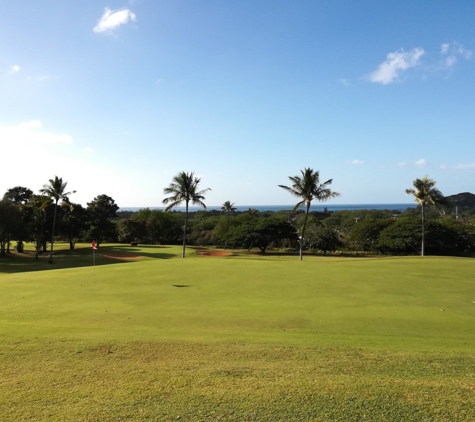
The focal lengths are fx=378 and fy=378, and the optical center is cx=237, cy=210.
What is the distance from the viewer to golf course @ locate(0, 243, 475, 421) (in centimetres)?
468

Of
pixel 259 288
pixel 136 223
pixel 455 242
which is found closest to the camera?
pixel 259 288

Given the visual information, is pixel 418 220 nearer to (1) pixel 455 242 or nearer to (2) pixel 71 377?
(1) pixel 455 242

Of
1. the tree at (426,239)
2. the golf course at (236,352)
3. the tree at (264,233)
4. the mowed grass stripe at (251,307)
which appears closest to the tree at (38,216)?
the tree at (264,233)

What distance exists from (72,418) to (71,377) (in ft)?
5.00

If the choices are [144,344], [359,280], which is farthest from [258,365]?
[359,280]

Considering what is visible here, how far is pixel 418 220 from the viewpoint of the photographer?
188 feet

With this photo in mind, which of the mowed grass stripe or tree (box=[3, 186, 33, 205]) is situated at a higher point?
tree (box=[3, 186, 33, 205])

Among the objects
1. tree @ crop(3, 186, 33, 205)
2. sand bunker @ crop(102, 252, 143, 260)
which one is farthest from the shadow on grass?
tree @ crop(3, 186, 33, 205)

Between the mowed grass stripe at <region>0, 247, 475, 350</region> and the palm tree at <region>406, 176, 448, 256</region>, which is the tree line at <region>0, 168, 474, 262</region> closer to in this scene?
the palm tree at <region>406, 176, 448, 256</region>

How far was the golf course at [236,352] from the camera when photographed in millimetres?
4680

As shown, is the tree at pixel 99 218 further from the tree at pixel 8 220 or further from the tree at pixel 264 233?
the tree at pixel 264 233

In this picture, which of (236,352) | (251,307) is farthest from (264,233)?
(236,352)

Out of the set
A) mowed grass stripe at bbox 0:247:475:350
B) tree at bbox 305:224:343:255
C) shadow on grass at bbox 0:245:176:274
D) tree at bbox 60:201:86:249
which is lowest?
shadow on grass at bbox 0:245:176:274

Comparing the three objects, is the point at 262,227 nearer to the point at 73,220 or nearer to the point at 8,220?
the point at 73,220
